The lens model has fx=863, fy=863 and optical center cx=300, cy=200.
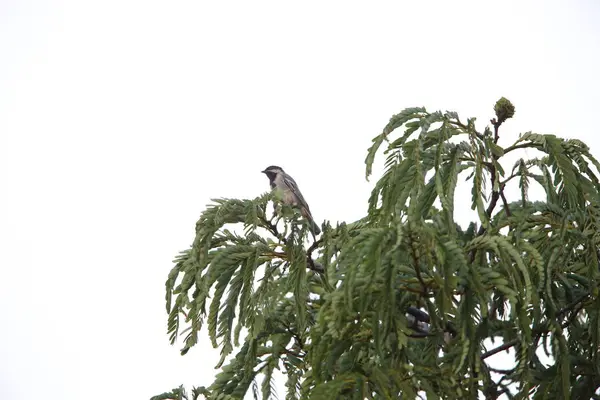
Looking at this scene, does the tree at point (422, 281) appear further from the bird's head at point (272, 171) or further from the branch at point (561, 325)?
the bird's head at point (272, 171)

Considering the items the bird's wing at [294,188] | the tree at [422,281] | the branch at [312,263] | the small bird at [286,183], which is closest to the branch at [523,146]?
the tree at [422,281]

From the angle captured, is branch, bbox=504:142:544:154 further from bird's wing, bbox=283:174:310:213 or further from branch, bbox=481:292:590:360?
bird's wing, bbox=283:174:310:213

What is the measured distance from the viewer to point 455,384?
3980mm

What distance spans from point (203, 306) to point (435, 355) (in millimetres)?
1269

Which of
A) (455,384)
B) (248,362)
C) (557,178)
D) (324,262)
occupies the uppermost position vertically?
(557,178)

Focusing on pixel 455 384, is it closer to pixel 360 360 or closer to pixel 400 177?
pixel 360 360

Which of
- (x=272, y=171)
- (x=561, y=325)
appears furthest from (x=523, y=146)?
(x=272, y=171)

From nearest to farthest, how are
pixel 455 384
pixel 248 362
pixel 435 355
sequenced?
pixel 455 384 < pixel 435 355 < pixel 248 362

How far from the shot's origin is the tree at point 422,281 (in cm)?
380

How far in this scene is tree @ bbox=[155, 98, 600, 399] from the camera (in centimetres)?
380

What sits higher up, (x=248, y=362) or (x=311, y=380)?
(x=248, y=362)

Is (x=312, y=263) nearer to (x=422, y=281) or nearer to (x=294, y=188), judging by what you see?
(x=422, y=281)

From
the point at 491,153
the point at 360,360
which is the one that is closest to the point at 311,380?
the point at 360,360

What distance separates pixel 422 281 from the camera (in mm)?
3949
